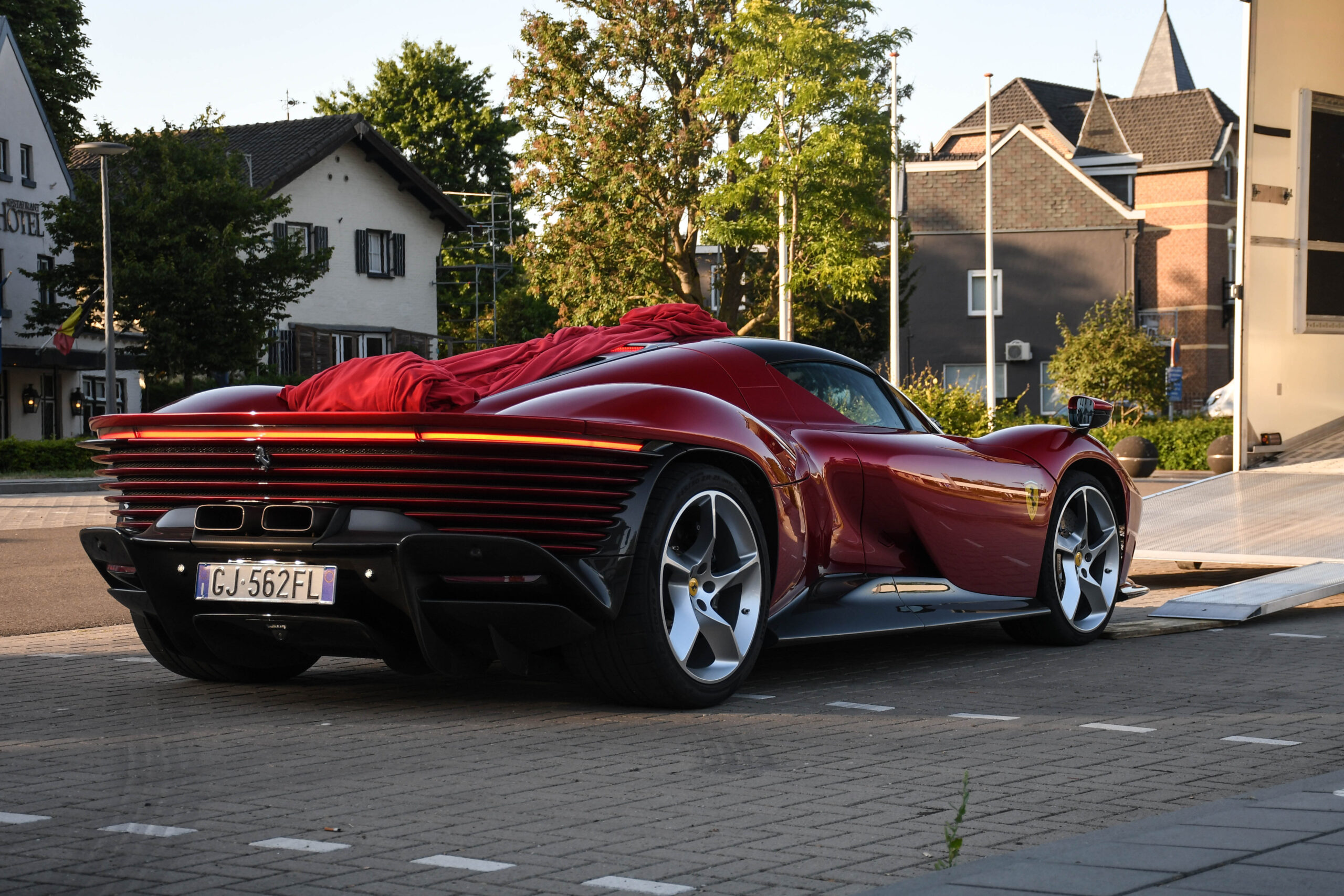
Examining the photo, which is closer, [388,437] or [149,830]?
[149,830]

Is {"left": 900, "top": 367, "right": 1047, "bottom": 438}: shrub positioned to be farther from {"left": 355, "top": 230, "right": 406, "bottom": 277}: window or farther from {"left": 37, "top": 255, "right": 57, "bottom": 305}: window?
{"left": 355, "top": 230, "right": 406, "bottom": 277}: window

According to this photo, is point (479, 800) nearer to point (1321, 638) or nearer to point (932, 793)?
point (932, 793)

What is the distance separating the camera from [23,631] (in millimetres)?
9203

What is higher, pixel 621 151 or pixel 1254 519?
pixel 621 151

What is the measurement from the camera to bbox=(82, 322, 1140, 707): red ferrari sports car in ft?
17.6

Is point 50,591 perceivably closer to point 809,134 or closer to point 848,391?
point 848,391

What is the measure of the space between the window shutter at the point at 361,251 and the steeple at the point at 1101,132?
87.5 ft

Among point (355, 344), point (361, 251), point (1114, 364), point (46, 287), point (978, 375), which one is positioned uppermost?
point (361, 251)

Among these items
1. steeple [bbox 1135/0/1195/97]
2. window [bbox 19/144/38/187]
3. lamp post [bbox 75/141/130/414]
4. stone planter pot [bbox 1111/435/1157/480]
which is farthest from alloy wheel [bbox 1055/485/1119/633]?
steeple [bbox 1135/0/1195/97]

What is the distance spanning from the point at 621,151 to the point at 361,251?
52.4ft

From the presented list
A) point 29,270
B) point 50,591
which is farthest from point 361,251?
point 50,591

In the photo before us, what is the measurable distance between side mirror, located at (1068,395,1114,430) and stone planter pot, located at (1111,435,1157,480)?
1399 centimetres

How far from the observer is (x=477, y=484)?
537 cm

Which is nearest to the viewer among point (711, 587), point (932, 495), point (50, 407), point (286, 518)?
point (286, 518)
